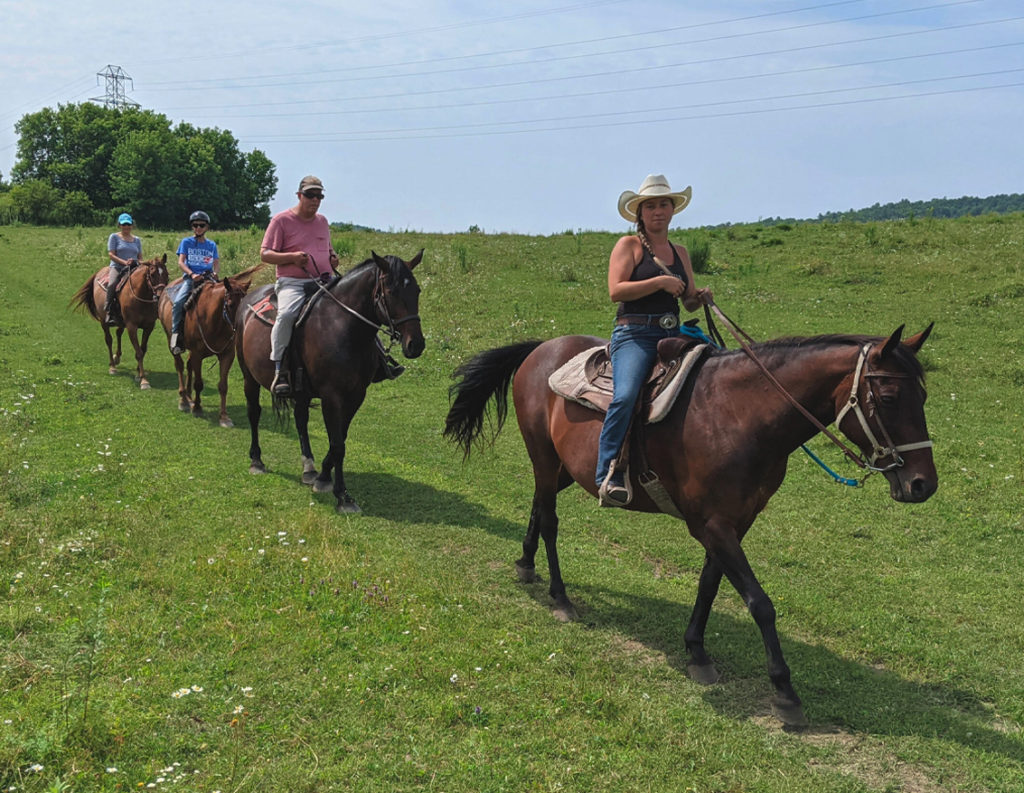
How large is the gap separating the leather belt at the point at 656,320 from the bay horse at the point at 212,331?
8.65 metres

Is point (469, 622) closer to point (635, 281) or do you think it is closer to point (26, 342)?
point (635, 281)

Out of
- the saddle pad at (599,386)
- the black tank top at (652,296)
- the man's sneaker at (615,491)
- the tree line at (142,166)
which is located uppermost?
the tree line at (142,166)

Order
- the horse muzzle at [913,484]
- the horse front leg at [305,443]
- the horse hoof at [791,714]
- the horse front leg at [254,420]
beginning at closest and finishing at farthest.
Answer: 1. the horse muzzle at [913,484]
2. the horse hoof at [791,714]
3. the horse front leg at [305,443]
4. the horse front leg at [254,420]

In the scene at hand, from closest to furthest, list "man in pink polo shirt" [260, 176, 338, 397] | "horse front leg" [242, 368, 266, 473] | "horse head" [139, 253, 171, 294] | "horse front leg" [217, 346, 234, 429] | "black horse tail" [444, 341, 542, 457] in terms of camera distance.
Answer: "black horse tail" [444, 341, 542, 457] < "man in pink polo shirt" [260, 176, 338, 397] < "horse front leg" [242, 368, 266, 473] < "horse front leg" [217, 346, 234, 429] < "horse head" [139, 253, 171, 294]

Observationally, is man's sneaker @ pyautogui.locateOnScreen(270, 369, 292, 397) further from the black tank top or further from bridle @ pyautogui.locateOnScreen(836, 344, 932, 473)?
bridle @ pyautogui.locateOnScreen(836, 344, 932, 473)

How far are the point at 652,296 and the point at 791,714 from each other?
9.49ft

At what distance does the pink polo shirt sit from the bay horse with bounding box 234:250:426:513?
11.3 inches

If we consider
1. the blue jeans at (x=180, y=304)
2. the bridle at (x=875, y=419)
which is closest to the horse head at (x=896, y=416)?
the bridle at (x=875, y=419)

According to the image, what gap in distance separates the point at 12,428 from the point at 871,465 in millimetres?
11131

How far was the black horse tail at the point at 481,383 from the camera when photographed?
7.59 meters

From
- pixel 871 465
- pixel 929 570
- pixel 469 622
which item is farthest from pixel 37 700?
pixel 929 570

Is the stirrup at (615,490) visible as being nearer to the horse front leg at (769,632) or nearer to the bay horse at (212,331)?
the horse front leg at (769,632)

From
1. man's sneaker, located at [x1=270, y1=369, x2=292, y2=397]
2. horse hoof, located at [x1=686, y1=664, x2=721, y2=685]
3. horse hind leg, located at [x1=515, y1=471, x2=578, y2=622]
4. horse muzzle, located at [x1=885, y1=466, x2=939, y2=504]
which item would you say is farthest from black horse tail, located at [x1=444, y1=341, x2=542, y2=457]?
horse muzzle, located at [x1=885, y1=466, x2=939, y2=504]

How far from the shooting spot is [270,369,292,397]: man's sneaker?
9625 millimetres
